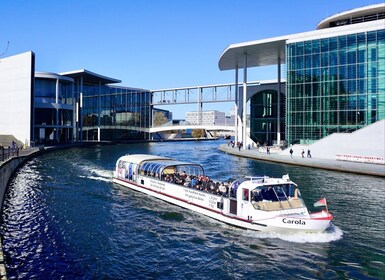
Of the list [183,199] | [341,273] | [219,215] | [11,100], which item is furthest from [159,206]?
[11,100]

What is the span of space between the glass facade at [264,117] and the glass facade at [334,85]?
20901 mm

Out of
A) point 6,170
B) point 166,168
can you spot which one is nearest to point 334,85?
point 166,168

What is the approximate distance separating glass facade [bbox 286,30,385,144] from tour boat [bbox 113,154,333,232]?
30361 millimetres

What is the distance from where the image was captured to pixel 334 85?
5144 cm

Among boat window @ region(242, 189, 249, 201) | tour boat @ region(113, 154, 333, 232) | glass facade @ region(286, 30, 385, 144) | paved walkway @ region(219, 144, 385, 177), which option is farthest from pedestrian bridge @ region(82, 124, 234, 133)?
boat window @ region(242, 189, 249, 201)

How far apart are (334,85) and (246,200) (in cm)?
3709

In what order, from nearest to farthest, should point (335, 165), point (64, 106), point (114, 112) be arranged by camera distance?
point (335, 165) < point (64, 106) < point (114, 112)

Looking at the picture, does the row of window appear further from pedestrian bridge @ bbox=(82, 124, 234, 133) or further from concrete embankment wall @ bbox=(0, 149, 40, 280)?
pedestrian bridge @ bbox=(82, 124, 234, 133)

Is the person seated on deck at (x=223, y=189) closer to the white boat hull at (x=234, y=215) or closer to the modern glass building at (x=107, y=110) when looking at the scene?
the white boat hull at (x=234, y=215)

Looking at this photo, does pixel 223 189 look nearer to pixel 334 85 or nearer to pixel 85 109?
pixel 334 85

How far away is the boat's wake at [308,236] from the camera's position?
17359 mm

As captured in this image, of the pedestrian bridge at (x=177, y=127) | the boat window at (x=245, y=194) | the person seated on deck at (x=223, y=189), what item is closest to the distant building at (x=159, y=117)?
the pedestrian bridge at (x=177, y=127)

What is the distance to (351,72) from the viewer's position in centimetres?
4975

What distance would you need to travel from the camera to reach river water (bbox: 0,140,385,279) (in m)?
14.2
